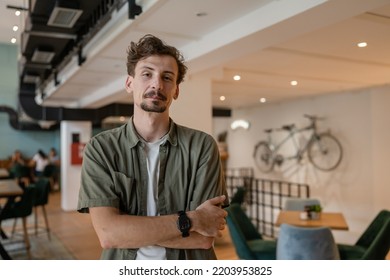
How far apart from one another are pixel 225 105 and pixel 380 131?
2.41 m

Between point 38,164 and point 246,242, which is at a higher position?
point 38,164

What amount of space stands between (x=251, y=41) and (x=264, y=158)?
238 inches

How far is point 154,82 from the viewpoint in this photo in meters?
1.38

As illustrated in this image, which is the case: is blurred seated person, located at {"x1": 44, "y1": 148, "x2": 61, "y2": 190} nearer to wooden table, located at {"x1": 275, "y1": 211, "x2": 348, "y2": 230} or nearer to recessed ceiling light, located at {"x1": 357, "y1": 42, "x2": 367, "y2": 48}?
wooden table, located at {"x1": 275, "y1": 211, "x2": 348, "y2": 230}

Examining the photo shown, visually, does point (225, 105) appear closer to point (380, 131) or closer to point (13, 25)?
point (380, 131)

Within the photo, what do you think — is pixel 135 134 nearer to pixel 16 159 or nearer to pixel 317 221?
pixel 317 221

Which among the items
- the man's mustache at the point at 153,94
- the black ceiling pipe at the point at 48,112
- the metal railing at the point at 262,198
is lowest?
the metal railing at the point at 262,198

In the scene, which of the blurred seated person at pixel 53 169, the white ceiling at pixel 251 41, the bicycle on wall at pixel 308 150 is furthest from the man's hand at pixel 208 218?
the blurred seated person at pixel 53 169

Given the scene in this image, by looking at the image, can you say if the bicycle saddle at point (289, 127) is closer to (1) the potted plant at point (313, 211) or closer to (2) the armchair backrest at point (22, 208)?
(1) the potted plant at point (313, 211)

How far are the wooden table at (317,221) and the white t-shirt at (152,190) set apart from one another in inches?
101

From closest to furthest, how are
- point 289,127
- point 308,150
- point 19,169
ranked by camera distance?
point 19,169, point 308,150, point 289,127

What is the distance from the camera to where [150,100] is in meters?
1.39

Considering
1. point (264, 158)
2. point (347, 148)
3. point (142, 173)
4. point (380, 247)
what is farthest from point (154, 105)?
point (264, 158)

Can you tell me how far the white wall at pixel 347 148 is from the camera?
5539mm
